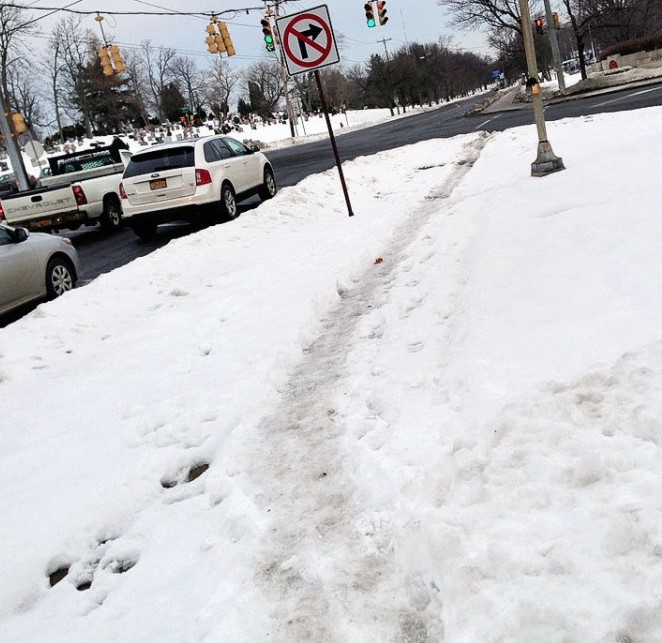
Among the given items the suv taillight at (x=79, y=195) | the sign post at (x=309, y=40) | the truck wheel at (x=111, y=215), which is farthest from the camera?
the truck wheel at (x=111, y=215)

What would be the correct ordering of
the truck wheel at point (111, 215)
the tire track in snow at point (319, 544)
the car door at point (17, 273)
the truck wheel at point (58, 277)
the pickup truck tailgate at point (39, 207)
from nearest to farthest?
the tire track in snow at point (319, 544)
the car door at point (17, 273)
the truck wheel at point (58, 277)
the pickup truck tailgate at point (39, 207)
the truck wheel at point (111, 215)

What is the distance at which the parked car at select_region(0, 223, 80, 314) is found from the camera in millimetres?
7484

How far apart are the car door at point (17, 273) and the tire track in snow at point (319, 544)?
4.56m

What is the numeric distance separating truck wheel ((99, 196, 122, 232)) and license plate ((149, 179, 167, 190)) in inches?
130

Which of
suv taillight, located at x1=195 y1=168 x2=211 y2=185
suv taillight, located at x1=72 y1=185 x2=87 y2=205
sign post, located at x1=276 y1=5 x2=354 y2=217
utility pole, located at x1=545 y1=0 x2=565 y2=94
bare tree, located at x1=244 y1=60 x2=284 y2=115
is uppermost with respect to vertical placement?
bare tree, located at x1=244 y1=60 x2=284 y2=115

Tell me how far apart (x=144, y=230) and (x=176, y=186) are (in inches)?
51.5

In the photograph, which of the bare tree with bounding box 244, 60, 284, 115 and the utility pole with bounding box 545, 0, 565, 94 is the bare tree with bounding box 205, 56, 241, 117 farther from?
the utility pole with bounding box 545, 0, 565, 94

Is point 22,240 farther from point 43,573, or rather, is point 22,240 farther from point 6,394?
point 43,573

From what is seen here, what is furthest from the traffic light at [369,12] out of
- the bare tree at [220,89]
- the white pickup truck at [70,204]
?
the bare tree at [220,89]

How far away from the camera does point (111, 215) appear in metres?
14.9

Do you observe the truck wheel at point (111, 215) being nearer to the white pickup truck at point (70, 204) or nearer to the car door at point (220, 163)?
the white pickup truck at point (70, 204)

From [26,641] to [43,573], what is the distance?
445 mm

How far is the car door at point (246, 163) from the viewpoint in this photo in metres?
13.3

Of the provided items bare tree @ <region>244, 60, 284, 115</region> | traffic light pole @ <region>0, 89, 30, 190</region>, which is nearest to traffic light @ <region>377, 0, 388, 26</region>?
traffic light pole @ <region>0, 89, 30, 190</region>
